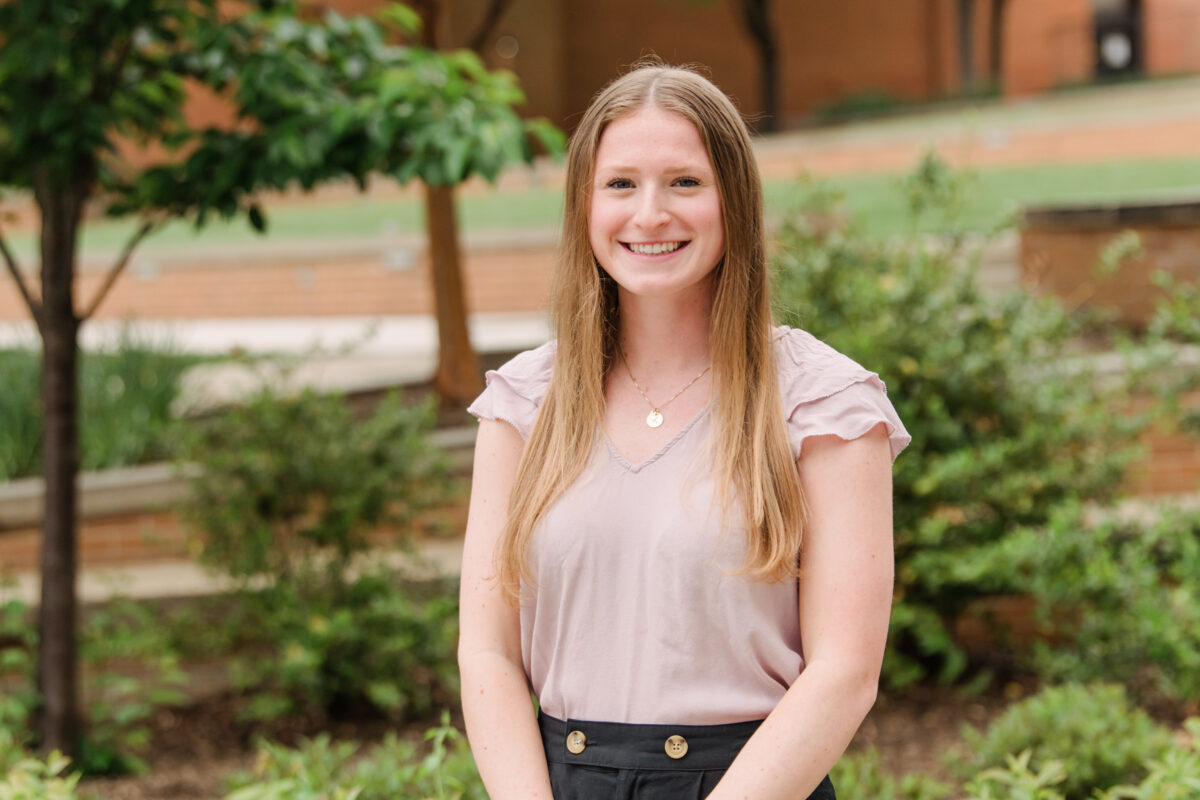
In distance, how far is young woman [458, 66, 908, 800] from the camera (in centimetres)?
176

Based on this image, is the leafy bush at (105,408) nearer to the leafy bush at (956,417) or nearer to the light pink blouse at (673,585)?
the leafy bush at (956,417)

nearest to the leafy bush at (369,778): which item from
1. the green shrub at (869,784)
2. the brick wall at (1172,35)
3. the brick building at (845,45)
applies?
the green shrub at (869,784)

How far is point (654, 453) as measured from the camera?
1865 millimetres

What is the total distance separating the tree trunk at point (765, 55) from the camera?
23188 mm

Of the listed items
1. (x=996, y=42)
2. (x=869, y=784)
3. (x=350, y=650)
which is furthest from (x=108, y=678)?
(x=996, y=42)

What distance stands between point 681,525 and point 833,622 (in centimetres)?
24

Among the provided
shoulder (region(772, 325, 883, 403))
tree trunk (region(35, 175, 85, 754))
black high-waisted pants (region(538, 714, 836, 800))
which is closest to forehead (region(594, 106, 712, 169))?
shoulder (region(772, 325, 883, 403))

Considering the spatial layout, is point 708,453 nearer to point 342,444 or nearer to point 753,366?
point 753,366

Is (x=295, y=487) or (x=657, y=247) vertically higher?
(x=657, y=247)

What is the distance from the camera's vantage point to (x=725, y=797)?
172cm

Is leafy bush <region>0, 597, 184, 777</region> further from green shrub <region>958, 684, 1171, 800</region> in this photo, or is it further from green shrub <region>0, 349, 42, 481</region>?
green shrub <region>958, 684, 1171, 800</region>

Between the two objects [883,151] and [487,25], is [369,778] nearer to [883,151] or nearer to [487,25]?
[487,25]

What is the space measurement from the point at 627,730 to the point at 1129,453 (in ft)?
12.1

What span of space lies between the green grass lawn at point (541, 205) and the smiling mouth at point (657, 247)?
1150cm
